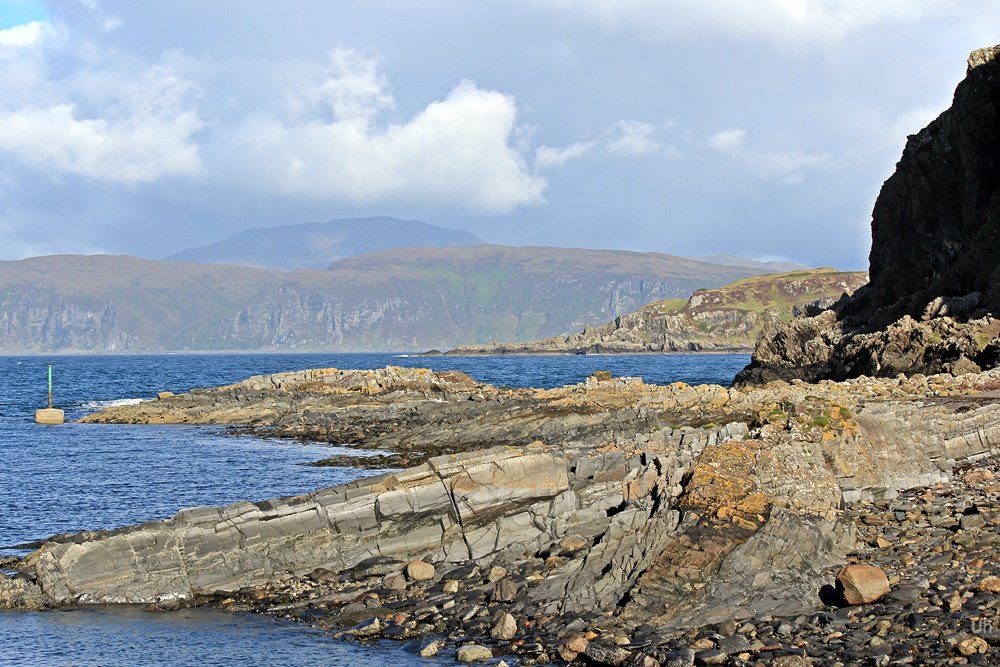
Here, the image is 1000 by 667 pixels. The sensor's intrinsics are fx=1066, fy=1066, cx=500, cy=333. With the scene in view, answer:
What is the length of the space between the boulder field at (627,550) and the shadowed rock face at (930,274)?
28888 mm

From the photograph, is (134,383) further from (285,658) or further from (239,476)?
(285,658)

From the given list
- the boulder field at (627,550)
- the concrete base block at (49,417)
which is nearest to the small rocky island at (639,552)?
the boulder field at (627,550)

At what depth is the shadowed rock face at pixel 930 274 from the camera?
59.6m

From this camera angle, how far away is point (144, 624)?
2112cm

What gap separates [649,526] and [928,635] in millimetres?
6389

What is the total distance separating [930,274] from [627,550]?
→ 6236cm

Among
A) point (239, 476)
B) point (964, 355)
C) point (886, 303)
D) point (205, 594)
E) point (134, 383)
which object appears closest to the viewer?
point (205, 594)

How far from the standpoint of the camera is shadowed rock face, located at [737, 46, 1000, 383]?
59625 millimetres

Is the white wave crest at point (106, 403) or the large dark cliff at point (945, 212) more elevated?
the large dark cliff at point (945, 212)

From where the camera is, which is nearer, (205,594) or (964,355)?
(205,594)

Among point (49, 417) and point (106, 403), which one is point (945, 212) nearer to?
point (49, 417)

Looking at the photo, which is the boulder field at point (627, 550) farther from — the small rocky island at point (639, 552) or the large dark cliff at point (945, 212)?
the large dark cliff at point (945, 212)

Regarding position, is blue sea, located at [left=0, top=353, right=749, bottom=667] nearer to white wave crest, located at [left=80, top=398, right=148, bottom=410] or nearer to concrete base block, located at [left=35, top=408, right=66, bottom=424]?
concrete base block, located at [left=35, top=408, right=66, bottom=424]

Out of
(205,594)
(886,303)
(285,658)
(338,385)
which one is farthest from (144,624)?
(886,303)
